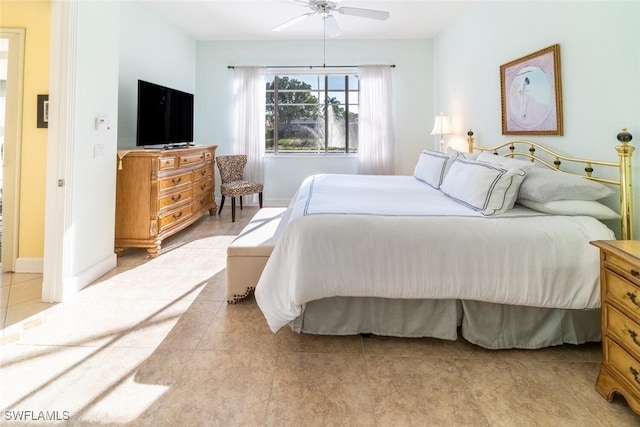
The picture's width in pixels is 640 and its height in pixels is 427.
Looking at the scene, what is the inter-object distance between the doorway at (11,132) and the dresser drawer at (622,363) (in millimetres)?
4134

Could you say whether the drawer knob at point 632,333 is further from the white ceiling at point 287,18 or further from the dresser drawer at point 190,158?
the dresser drawer at point 190,158

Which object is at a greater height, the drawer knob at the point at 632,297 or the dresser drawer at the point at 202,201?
the dresser drawer at the point at 202,201

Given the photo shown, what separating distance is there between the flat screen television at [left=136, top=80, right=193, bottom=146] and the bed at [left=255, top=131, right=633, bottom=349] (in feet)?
8.57

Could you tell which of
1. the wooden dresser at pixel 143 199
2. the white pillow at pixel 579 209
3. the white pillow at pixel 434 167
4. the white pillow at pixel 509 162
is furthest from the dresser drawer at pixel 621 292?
the wooden dresser at pixel 143 199

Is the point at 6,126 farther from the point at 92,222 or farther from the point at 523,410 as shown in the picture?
the point at 523,410

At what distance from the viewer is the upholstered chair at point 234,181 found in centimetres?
506

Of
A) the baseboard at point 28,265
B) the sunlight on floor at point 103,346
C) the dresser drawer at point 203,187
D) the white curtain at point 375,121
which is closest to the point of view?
the sunlight on floor at point 103,346

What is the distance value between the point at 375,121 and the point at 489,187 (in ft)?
12.6

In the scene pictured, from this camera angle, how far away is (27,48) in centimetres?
288

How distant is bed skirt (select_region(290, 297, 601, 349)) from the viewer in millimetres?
1950

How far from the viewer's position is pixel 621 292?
147 cm

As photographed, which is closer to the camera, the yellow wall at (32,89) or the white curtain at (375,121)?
the yellow wall at (32,89)

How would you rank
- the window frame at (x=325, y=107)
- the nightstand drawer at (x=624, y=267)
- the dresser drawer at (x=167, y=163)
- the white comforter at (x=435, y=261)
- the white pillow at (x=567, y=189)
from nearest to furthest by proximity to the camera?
the nightstand drawer at (x=624, y=267) < the white comforter at (x=435, y=261) < the white pillow at (x=567, y=189) < the dresser drawer at (x=167, y=163) < the window frame at (x=325, y=107)

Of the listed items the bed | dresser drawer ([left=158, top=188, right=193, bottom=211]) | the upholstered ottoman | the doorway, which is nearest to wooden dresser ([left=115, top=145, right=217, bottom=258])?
dresser drawer ([left=158, top=188, right=193, bottom=211])
